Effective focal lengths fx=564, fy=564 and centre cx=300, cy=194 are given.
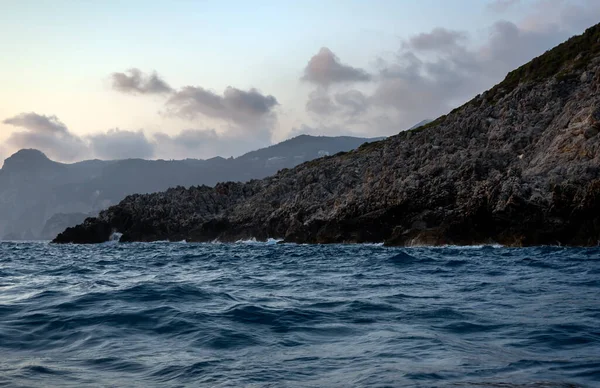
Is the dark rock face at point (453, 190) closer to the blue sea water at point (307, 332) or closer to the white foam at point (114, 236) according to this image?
the white foam at point (114, 236)

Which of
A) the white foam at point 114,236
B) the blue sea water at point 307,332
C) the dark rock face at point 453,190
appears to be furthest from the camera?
the white foam at point 114,236

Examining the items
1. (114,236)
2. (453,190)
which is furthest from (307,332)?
(114,236)

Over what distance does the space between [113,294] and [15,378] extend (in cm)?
957

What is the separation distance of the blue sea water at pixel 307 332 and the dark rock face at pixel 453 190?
25753 mm

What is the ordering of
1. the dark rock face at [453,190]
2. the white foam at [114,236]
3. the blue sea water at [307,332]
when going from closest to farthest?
the blue sea water at [307,332], the dark rock face at [453,190], the white foam at [114,236]

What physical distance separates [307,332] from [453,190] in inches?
1902

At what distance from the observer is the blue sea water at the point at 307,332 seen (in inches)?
365

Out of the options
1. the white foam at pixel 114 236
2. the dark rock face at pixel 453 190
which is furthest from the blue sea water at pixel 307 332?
the white foam at pixel 114 236

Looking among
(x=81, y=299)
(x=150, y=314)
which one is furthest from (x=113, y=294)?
(x=150, y=314)

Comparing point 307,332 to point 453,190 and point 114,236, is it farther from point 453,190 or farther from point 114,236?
point 114,236

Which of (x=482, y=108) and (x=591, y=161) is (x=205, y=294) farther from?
(x=482, y=108)

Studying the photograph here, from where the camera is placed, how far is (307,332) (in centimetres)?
1287

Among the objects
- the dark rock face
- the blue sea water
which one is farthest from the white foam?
the blue sea water

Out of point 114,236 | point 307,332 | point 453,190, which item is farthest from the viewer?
point 114,236
